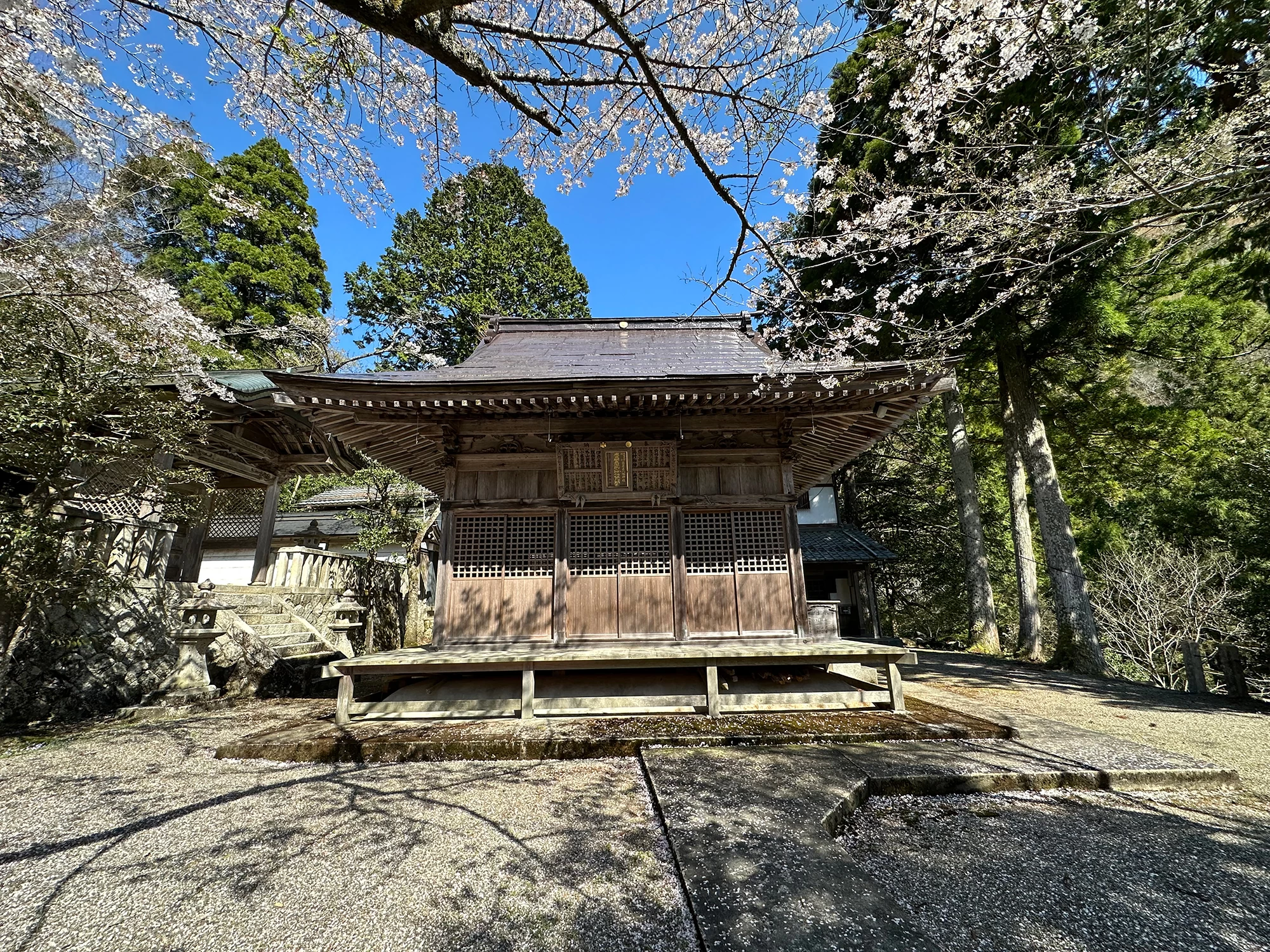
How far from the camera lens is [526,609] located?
6332 millimetres

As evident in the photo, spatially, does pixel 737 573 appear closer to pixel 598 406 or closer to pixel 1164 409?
pixel 598 406

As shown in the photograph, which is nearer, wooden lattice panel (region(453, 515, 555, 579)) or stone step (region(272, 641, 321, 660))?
wooden lattice panel (region(453, 515, 555, 579))

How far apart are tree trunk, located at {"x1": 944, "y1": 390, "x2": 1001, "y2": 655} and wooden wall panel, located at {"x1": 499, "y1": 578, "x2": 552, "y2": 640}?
1175cm

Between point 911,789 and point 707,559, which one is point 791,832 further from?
point 707,559

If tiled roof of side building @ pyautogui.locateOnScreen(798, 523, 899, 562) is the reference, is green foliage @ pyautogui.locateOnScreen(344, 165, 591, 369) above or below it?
above

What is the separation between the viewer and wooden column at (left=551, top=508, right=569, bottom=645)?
6.21 m

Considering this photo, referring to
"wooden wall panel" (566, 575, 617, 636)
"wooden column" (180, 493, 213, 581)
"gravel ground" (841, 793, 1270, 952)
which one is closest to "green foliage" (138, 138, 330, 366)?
"wooden column" (180, 493, 213, 581)

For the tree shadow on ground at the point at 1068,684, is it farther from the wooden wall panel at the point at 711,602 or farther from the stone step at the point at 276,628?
the stone step at the point at 276,628

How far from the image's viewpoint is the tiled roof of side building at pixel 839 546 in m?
14.8

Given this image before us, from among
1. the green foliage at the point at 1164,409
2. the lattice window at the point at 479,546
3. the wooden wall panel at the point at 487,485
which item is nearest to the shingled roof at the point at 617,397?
the wooden wall panel at the point at 487,485

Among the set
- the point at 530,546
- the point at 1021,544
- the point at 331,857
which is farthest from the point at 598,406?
the point at 1021,544

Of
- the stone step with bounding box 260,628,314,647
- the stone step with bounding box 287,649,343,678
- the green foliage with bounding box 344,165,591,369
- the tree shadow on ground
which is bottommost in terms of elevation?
the tree shadow on ground

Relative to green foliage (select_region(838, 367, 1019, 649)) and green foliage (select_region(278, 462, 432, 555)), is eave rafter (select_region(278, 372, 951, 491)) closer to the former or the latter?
green foliage (select_region(278, 462, 432, 555))

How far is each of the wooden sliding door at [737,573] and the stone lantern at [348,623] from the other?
5791 mm
